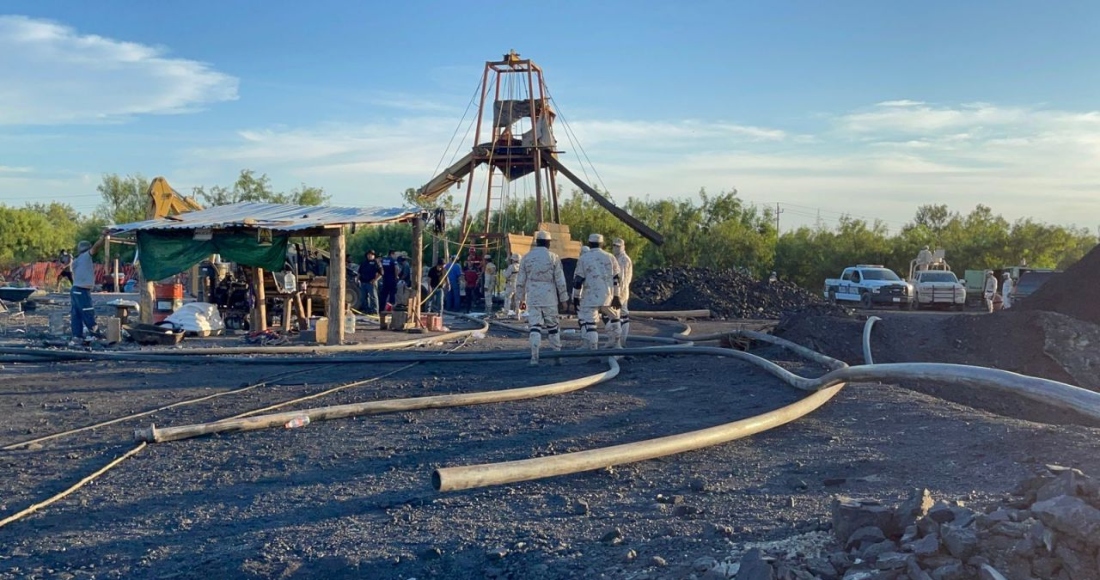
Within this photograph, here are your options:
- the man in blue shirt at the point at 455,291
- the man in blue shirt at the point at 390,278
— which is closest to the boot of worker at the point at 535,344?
the man in blue shirt at the point at 390,278

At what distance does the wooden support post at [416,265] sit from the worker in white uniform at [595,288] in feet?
16.8

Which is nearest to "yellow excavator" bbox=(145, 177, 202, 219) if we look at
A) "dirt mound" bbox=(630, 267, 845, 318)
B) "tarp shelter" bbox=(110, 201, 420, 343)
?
"tarp shelter" bbox=(110, 201, 420, 343)

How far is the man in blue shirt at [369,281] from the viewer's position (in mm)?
23797

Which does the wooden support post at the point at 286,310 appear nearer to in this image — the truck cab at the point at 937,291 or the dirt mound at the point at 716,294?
the dirt mound at the point at 716,294

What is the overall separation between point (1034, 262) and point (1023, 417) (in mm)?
44707

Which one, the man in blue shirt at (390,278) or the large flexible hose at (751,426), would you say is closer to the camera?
the large flexible hose at (751,426)

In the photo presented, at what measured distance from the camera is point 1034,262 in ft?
167

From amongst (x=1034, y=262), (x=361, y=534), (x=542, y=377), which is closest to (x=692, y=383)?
(x=542, y=377)

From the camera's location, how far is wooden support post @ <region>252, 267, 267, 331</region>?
17.4m

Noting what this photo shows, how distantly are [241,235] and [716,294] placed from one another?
17.7 meters

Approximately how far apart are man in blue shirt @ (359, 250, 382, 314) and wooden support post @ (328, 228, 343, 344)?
706cm

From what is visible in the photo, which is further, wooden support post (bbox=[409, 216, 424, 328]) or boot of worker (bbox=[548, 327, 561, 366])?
wooden support post (bbox=[409, 216, 424, 328])

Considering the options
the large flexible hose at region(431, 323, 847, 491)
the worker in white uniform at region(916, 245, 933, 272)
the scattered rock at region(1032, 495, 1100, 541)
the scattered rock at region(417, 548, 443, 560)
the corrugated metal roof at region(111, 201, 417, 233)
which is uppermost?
the corrugated metal roof at region(111, 201, 417, 233)

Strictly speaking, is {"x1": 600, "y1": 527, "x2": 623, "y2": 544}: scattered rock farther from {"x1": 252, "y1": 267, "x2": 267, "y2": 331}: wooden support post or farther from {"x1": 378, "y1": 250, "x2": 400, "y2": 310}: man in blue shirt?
{"x1": 378, "y1": 250, "x2": 400, "y2": 310}: man in blue shirt
